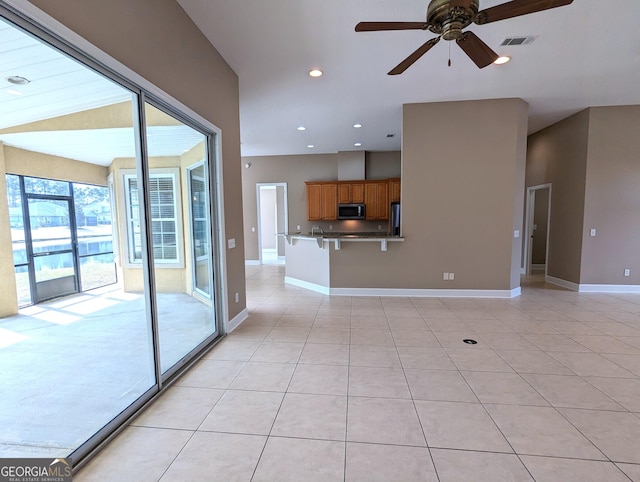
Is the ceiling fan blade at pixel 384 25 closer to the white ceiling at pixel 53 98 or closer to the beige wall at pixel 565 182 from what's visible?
the white ceiling at pixel 53 98

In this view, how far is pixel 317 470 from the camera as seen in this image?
4.85ft

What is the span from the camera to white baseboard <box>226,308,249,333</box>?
3.33 m

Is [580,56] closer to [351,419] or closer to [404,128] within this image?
[404,128]

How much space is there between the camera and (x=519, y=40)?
2.88m

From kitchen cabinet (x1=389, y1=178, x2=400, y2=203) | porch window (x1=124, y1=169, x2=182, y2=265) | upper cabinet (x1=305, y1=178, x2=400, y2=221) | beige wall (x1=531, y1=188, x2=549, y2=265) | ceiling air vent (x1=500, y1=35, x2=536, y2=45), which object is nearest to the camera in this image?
porch window (x1=124, y1=169, x2=182, y2=265)

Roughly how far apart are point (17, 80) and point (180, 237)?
2273 mm

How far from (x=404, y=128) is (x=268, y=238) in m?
7.87

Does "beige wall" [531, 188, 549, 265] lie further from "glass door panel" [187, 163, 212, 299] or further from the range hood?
"glass door panel" [187, 163, 212, 299]

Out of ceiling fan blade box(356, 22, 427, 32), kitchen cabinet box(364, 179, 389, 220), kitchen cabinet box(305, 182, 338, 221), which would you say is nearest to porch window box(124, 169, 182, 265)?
ceiling fan blade box(356, 22, 427, 32)

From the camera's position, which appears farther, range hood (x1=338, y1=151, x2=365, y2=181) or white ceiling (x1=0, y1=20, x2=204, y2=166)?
range hood (x1=338, y1=151, x2=365, y2=181)

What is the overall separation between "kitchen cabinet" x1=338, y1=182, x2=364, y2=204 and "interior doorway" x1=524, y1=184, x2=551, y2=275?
389cm

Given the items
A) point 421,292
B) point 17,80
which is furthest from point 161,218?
point 421,292

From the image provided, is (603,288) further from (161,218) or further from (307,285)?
(161,218)

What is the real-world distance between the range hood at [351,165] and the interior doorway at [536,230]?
157 inches
